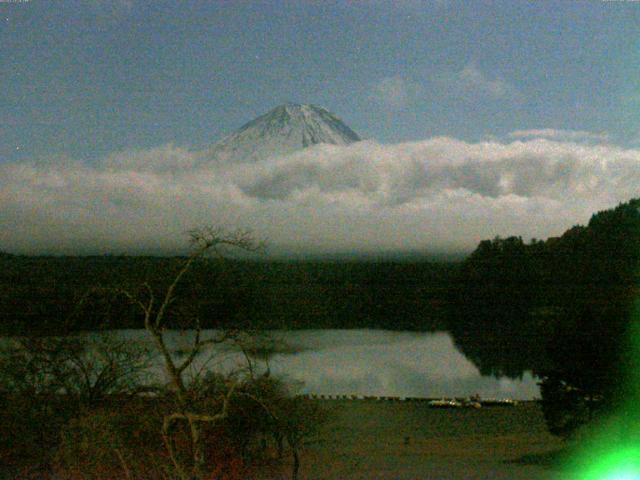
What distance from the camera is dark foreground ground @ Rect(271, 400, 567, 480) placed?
24.3ft

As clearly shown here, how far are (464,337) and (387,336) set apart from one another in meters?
3.90

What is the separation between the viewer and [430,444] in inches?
459

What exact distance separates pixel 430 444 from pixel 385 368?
529 inches

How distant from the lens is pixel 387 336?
32.4m

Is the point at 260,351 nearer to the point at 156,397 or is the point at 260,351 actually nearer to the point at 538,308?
the point at 156,397

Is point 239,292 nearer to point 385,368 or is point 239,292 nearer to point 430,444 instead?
point 430,444

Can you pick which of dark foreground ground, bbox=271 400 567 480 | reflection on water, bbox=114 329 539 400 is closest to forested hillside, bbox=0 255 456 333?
reflection on water, bbox=114 329 539 400

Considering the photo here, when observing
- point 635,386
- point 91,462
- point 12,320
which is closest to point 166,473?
point 91,462

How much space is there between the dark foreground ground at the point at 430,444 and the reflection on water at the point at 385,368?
3.04 metres

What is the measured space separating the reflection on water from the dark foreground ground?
9.98 feet

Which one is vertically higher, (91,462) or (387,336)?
(91,462)

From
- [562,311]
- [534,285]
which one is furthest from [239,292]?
[534,285]

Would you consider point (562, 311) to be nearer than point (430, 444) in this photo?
No

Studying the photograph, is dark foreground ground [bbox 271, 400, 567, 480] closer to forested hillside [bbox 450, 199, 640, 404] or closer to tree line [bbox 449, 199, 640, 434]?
tree line [bbox 449, 199, 640, 434]
